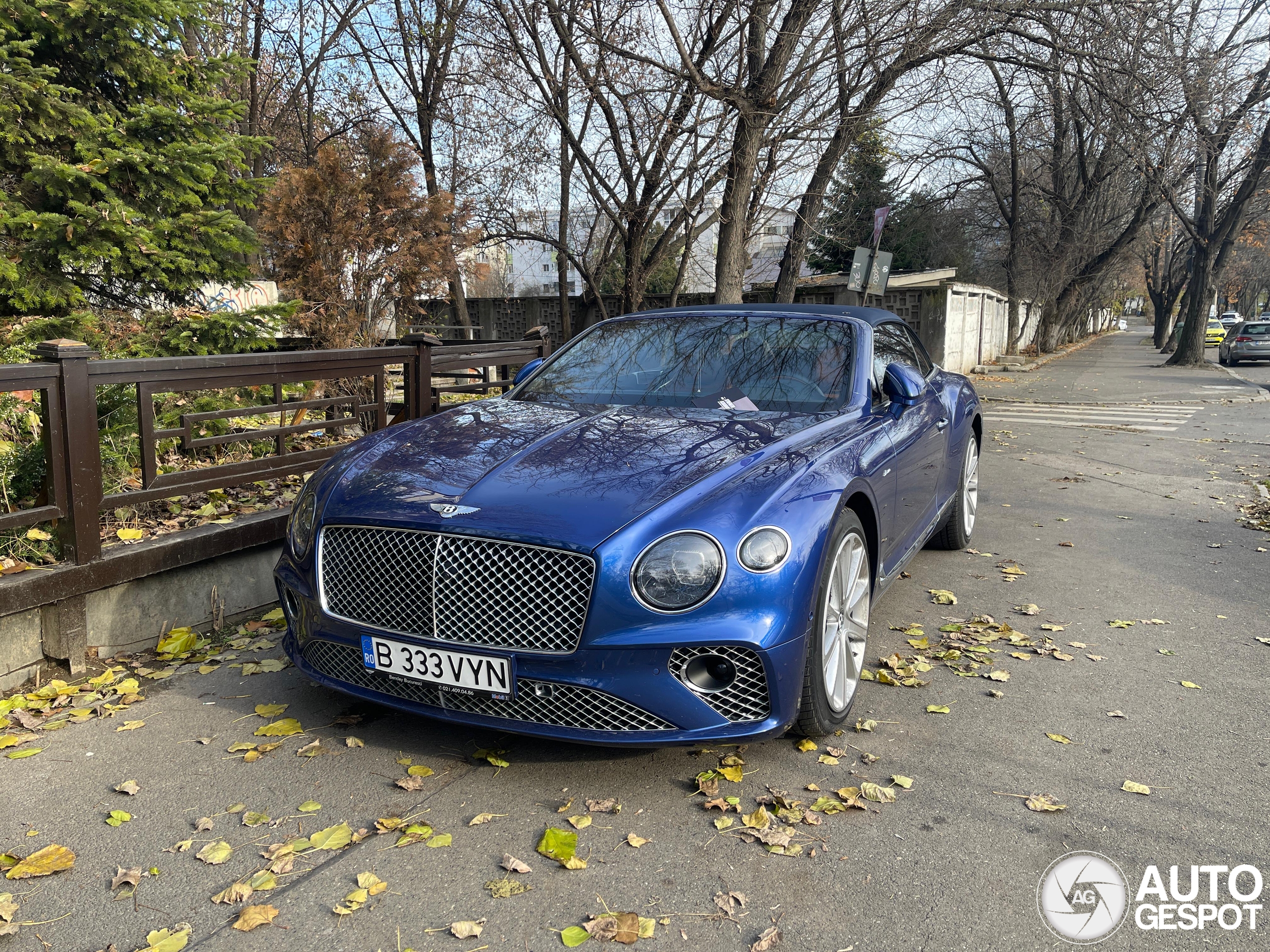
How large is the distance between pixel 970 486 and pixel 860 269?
7.00 meters

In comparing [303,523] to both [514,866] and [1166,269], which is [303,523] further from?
[1166,269]

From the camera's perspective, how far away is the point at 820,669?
334cm

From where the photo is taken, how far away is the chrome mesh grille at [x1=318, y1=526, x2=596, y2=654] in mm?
3053

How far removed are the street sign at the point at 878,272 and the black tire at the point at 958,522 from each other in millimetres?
6822

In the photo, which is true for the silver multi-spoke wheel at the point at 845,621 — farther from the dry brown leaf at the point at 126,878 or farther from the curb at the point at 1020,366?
the curb at the point at 1020,366

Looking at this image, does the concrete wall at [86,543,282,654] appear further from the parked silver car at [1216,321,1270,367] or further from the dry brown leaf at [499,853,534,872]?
the parked silver car at [1216,321,1270,367]

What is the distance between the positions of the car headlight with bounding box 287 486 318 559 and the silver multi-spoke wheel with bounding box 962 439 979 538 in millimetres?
4231

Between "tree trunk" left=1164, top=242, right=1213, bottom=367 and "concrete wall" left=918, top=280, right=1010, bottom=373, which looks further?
"tree trunk" left=1164, top=242, right=1213, bottom=367

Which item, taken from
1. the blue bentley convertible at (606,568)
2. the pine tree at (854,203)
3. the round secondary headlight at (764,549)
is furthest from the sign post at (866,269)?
the round secondary headlight at (764,549)

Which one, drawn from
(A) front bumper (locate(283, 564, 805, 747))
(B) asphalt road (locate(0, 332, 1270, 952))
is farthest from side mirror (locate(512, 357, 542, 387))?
(A) front bumper (locate(283, 564, 805, 747))

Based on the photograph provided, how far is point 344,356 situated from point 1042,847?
4.63m

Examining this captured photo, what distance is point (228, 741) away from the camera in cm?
362

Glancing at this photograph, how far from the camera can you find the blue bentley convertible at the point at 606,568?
3.02 metres

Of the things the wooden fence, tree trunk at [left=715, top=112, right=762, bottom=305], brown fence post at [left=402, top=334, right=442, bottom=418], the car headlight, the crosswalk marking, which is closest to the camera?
the car headlight
